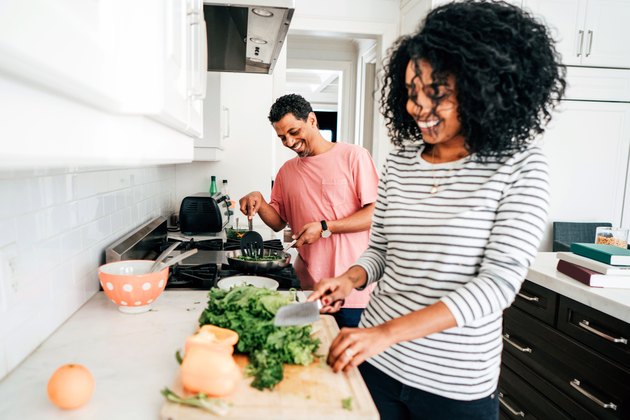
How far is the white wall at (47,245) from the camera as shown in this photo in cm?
89

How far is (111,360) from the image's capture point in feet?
3.13

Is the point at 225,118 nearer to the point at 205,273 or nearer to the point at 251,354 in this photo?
the point at 205,273

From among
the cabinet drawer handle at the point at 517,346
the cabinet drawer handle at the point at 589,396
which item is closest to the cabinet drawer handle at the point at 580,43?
the cabinet drawer handle at the point at 517,346

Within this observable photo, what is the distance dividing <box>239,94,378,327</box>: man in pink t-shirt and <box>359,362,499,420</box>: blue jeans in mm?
772

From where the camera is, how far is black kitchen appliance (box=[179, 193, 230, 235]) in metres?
2.52

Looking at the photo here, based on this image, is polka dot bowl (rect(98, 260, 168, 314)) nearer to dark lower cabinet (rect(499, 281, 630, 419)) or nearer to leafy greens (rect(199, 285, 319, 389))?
leafy greens (rect(199, 285, 319, 389))

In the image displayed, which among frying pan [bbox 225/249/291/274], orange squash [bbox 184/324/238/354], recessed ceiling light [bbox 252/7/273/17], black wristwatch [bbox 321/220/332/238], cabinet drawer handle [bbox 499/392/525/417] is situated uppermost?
recessed ceiling light [bbox 252/7/273/17]

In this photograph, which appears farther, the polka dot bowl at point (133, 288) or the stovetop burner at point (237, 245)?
the stovetop burner at point (237, 245)

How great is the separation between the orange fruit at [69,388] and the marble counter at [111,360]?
26 millimetres

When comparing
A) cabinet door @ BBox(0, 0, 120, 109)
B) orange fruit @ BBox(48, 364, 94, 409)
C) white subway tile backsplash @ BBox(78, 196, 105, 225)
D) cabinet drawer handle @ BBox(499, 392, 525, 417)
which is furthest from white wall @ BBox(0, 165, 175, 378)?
cabinet drawer handle @ BBox(499, 392, 525, 417)

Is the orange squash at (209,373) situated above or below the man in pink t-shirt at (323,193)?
below

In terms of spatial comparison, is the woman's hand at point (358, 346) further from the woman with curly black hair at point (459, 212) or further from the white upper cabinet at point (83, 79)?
the white upper cabinet at point (83, 79)

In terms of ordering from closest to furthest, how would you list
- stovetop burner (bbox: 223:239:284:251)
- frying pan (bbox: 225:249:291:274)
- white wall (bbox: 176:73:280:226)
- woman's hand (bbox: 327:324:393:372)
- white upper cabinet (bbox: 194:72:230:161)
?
woman's hand (bbox: 327:324:393:372) < frying pan (bbox: 225:249:291:274) < stovetop burner (bbox: 223:239:284:251) < white upper cabinet (bbox: 194:72:230:161) < white wall (bbox: 176:73:280:226)

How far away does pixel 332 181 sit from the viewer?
2027 mm
